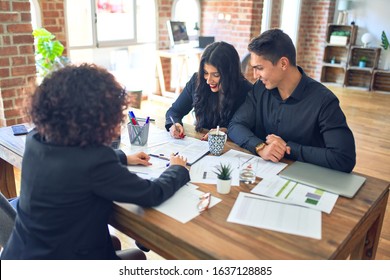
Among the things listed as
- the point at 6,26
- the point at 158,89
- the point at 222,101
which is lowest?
the point at 158,89

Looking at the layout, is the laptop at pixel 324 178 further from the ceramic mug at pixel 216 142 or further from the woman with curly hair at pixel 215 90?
the woman with curly hair at pixel 215 90

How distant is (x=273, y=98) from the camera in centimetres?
183

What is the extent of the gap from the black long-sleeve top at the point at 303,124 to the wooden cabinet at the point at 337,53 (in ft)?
19.5

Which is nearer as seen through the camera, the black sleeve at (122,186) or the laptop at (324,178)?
the black sleeve at (122,186)

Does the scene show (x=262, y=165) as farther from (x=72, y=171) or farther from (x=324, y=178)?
(x=72, y=171)

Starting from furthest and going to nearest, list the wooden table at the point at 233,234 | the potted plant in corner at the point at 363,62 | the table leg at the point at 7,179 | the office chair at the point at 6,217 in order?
1. the potted plant in corner at the point at 363,62
2. the table leg at the point at 7,179
3. the office chair at the point at 6,217
4. the wooden table at the point at 233,234

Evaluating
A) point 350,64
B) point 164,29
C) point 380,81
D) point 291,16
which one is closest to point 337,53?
point 350,64

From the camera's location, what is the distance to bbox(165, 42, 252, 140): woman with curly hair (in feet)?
6.66

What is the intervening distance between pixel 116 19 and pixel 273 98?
356 centimetres

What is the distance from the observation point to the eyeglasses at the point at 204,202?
116cm

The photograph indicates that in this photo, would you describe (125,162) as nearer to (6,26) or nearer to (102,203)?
(102,203)

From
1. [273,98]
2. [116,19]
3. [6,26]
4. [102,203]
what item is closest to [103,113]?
[102,203]

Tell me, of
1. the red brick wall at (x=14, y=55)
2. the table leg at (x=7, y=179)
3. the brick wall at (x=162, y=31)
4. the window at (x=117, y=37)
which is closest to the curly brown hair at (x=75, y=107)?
the brick wall at (x=162, y=31)

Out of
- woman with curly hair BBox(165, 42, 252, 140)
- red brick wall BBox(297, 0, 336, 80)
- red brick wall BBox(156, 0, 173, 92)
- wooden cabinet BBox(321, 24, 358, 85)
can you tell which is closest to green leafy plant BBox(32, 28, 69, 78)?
woman with curly hair BBox(165, 42, 252, 140)
